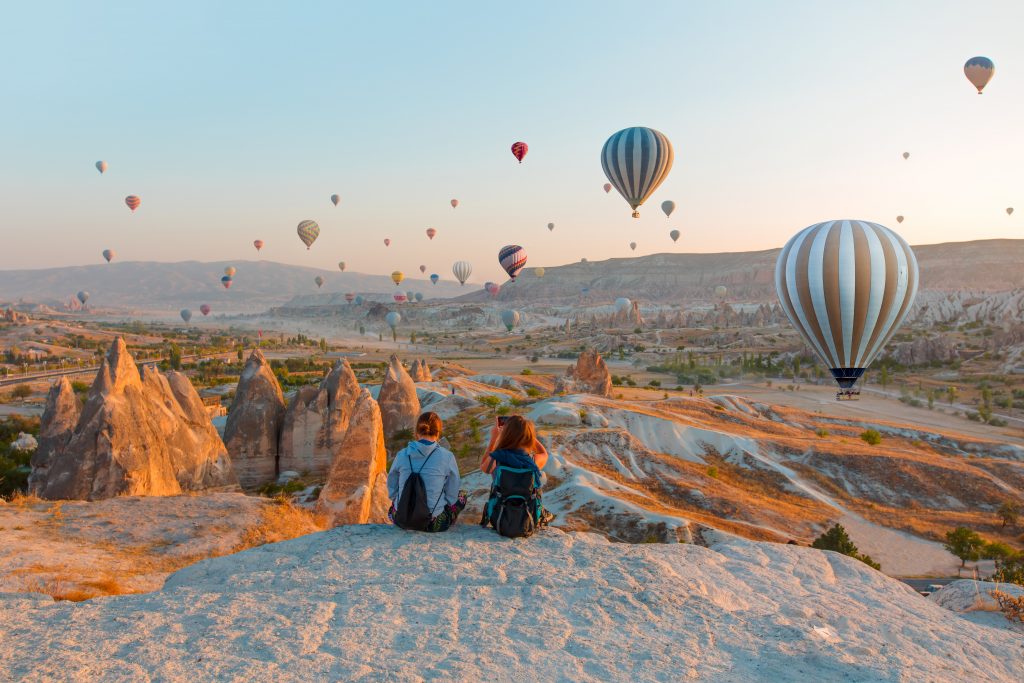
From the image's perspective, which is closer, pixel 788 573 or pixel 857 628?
pixel 857 628

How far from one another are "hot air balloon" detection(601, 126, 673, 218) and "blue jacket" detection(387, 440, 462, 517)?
4037 cm

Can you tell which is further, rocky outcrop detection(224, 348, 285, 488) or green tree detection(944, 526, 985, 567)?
rocky outcrop detection(224, 348, 285, 488)

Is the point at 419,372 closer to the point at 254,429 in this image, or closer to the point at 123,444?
the point at 254,429

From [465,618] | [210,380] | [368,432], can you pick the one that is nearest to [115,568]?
[465,618]

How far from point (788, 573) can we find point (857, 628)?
165 centimetres

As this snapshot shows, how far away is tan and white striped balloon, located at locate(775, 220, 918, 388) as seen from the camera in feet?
87.5

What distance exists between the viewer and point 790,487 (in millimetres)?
24625

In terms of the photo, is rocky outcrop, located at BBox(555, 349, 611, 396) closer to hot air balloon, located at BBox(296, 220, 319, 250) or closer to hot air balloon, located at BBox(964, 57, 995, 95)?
hot air balloon, located at BBox(964, 57, 995, 95)

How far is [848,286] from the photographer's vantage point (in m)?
26.9

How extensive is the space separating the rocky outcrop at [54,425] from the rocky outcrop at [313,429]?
5.96m

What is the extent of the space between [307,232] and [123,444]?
82.6 metres

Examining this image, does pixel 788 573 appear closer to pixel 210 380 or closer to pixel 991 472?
pixel 991 472

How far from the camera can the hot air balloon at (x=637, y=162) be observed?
45.3m

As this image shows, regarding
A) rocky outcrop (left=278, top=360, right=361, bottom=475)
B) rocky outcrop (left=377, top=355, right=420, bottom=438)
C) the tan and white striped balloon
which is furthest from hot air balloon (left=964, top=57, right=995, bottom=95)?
rocky outcrop (left=278, top=360, right=361, bottom=475)
